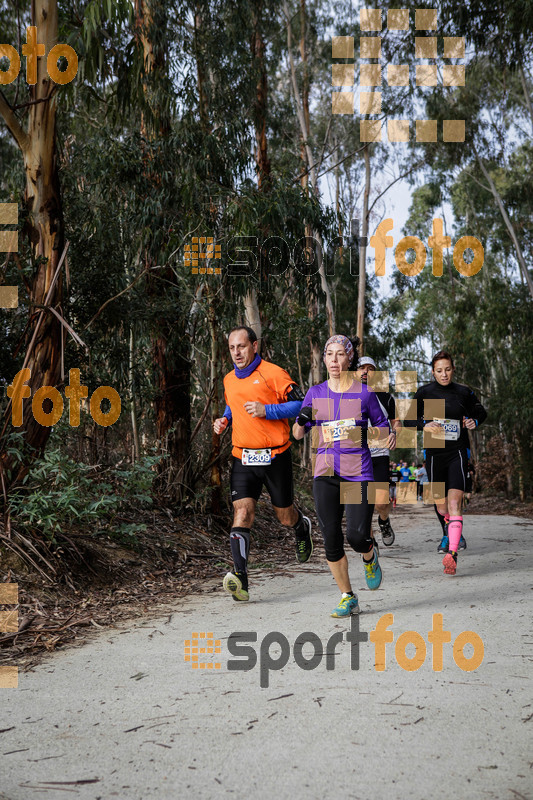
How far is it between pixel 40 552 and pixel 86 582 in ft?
1.46

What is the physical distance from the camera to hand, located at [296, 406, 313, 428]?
590 cm

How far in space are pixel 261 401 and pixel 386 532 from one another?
4.13 meters

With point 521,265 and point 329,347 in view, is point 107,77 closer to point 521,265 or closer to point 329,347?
point 329,347

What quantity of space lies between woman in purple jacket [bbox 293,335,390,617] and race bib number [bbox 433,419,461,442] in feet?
7.75

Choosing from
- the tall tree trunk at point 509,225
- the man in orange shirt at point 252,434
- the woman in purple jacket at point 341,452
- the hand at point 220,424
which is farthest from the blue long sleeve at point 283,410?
the tall tree trunk at point 509,225

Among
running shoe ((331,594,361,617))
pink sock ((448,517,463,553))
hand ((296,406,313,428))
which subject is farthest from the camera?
pink sock ((448,517,463,553))

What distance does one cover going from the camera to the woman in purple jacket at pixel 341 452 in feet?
19.0

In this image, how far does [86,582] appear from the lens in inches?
263

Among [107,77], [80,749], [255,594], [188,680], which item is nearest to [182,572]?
[255,594]

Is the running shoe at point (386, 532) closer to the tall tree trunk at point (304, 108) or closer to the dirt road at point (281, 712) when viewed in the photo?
the dirt road at point (281, 712)

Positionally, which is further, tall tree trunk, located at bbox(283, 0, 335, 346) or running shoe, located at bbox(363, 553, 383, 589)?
tall tree trunk, located at bbox(283, 0, 335, 346)

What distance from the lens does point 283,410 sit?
20.7ft
